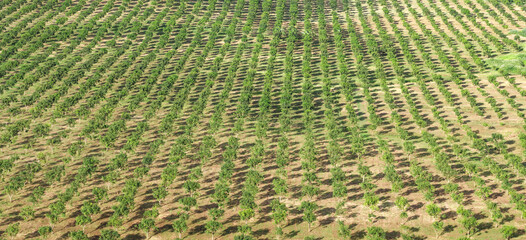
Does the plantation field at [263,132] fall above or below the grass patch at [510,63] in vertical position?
above

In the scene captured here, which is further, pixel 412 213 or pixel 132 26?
pixel 132 26

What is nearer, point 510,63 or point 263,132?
point 263,132

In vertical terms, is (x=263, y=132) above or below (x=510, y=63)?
above

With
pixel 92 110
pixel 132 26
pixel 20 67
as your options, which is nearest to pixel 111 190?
pixel 92 110

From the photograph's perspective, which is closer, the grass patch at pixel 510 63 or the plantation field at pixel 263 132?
the plantation field at pixel 263 132

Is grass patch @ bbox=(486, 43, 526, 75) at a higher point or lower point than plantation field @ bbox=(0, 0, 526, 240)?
lower

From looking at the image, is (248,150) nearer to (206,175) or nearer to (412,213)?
(206,175)

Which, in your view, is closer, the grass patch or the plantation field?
the plantation field

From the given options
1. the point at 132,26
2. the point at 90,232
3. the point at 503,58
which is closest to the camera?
the point at 90,232
